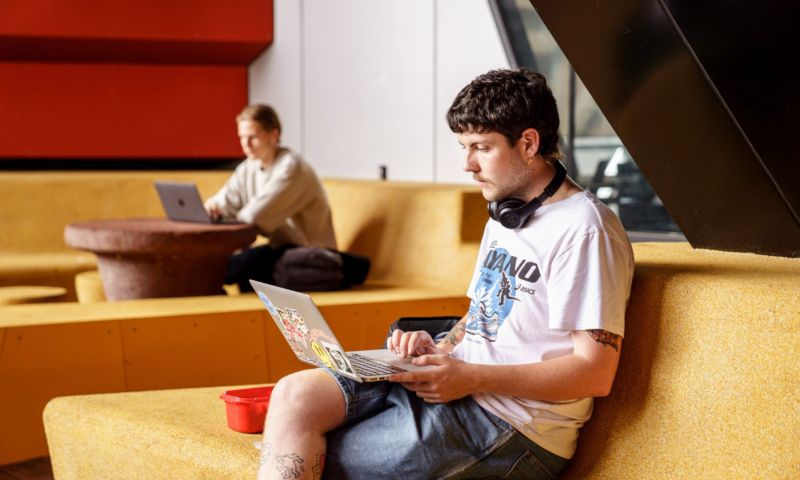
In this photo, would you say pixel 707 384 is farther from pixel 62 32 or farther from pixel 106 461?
pixel 62 32

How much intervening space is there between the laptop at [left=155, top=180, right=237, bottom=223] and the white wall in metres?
1.15

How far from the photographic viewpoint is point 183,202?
16.4 ft

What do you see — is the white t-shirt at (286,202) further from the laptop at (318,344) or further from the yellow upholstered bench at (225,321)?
the laptop at (318,344)

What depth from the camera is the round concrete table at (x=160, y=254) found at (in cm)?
458

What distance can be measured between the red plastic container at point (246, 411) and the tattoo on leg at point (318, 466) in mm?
518

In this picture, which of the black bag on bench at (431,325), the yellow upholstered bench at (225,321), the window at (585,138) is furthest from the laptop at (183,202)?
the black bag on bench at (431,325)

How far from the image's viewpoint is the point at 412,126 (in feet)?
18.7

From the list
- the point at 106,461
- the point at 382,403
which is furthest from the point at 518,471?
the point at 106,461

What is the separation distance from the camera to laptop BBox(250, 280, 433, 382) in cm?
201

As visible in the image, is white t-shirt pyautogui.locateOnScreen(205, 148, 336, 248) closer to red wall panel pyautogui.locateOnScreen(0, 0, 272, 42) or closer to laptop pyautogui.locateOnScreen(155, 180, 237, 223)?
laptop pyautogui.locateOnScreen(155, 180, 237, 223)

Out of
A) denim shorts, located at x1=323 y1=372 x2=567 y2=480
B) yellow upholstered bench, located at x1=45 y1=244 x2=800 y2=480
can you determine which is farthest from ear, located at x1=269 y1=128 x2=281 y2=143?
denim shorts, located at x1=323 y1=372 x2=567 y2=480

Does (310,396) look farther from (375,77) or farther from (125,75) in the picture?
(125,75)

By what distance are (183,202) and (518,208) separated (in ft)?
10.2

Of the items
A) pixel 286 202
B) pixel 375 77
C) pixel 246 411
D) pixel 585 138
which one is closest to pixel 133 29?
pixel 375 77
